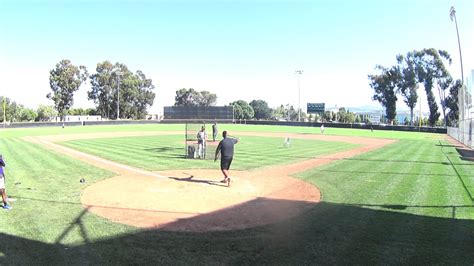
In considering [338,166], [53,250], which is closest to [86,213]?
[53,250]

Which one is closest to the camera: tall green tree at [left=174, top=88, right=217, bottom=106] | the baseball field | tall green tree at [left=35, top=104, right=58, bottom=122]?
the baseball field

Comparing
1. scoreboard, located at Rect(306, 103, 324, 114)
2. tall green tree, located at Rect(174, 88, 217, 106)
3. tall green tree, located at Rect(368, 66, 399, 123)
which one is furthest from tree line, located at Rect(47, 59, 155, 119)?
tall green tree, located at Rect(368, 66, 399, 123)

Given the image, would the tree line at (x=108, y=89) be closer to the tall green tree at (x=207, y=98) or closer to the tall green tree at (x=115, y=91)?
the tall green tree at (x=115, y=91)

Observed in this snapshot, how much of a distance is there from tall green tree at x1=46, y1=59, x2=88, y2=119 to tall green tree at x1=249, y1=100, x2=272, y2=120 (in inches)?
3104

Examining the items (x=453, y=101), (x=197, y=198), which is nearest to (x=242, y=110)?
(x=453, y=101)

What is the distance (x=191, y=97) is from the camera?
496 ft

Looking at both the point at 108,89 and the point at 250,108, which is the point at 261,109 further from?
the point at 108,89

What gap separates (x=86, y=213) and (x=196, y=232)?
3.22 metres

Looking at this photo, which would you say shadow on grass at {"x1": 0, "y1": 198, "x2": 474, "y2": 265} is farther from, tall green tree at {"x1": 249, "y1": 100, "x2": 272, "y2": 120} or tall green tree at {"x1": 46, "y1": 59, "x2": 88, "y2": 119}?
tall green tree at {"x1": 249, "y1": 100, "x2": 272, "y2": 120}

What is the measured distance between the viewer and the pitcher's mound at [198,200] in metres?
8.87

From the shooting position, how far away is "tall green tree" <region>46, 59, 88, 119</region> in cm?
9862

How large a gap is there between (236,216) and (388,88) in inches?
3669

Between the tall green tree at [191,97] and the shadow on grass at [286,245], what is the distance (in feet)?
469

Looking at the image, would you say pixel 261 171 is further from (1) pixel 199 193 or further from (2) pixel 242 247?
(2) pixel 242 247
